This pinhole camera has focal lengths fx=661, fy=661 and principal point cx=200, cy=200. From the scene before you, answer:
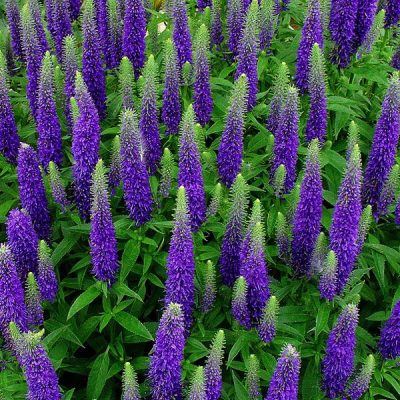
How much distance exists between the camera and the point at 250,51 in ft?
18.6

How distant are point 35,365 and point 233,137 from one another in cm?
226

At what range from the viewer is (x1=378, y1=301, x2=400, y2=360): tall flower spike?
4758 mm

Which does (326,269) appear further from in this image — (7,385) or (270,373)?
(7,385)

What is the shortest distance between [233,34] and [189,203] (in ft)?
7.09

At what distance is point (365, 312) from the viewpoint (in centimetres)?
585

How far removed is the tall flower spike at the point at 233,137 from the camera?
4988 mm

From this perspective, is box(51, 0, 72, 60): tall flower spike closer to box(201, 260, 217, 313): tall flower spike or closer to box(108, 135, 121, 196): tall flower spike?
box(108, 135, 121, 196): tall flower spike

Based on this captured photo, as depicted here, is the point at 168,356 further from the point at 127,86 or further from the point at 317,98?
the point at 317,98

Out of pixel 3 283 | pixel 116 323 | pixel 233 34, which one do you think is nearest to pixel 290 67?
pixel 233 34

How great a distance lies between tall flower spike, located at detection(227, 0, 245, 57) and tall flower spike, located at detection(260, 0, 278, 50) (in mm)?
200

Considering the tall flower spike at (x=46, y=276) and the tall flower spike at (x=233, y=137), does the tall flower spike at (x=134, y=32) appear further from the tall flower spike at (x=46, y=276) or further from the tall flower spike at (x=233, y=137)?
the tall flower spike at (x=46, y=276)

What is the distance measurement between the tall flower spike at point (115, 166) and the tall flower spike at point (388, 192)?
7.22ft

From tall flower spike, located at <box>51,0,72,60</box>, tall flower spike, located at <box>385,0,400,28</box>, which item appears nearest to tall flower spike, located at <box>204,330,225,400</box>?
tall flower spike, located at <box>51,0,72,60</box>

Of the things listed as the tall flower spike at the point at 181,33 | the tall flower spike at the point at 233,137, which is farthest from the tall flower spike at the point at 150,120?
the tall flower spike at the point at 181,33
